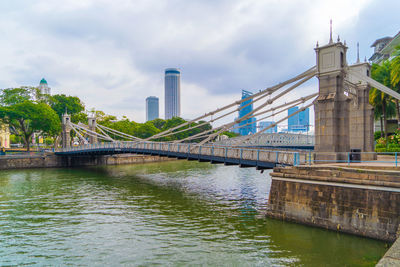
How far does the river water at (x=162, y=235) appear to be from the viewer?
1138cm

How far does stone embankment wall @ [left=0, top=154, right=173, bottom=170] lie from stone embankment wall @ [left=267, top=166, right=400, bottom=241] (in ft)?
143

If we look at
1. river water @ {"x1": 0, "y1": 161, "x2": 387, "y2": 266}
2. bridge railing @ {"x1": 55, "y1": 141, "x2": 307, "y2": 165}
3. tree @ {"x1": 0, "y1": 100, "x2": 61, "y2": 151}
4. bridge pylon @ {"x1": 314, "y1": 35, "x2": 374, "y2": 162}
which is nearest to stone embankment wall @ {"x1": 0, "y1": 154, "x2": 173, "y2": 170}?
tree @ {"x1": 0, "y1": 100, "x2": 61, "y2": 151}

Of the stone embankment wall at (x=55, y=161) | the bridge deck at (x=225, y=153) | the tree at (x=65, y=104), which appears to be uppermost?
the tree at (x=65, y=104)

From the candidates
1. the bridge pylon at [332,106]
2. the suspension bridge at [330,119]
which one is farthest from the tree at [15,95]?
the bridge pylon at [332,106]

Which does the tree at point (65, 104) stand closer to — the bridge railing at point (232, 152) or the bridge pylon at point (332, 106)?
the bridge railing at point (232, 152)

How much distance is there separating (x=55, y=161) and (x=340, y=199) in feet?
158

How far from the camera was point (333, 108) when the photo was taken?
1727cm

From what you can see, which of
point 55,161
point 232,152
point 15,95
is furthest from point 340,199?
point 15,95

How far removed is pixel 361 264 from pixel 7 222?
17.8 m

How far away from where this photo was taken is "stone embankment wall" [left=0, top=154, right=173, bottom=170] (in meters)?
44.8

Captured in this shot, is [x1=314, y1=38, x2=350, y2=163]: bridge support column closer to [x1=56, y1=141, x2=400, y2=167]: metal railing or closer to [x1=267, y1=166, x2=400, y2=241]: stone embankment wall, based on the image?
[x1=56, y1=141, x2=400, y2=167]: metal railing

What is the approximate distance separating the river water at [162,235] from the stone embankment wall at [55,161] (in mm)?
24329

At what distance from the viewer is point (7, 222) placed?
54.1 ft

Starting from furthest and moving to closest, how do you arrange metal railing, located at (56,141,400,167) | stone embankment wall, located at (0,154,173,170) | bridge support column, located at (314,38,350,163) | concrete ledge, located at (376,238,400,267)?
stone embankment wall, located at (0,154,173,170)
bridge support column, located at (314,38,350,163)
metal railing, located at (56,141,400,167)
concrete ledge, located at (376,238,400,267)
